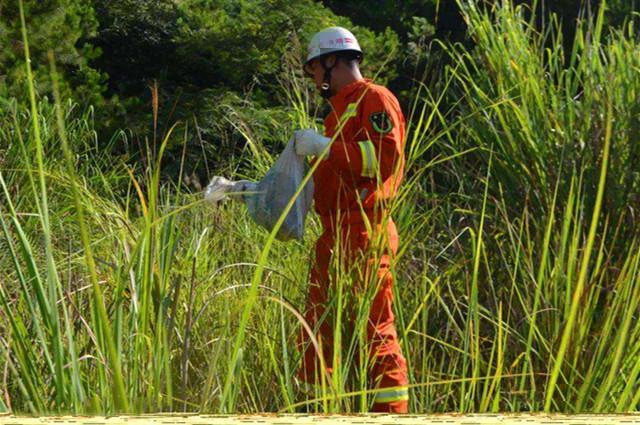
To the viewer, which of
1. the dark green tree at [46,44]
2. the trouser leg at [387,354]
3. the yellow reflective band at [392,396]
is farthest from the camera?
the dark green tree at [46,44]

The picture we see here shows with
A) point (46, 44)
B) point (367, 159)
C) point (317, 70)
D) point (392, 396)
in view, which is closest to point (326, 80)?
point (317, 70)

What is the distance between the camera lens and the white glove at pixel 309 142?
4.21m

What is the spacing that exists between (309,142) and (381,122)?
25 cm

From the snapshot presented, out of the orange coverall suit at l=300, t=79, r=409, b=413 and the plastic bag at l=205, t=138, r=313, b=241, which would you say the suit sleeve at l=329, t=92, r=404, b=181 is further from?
the plastic bag at l=205, t=138, r=313, b=241

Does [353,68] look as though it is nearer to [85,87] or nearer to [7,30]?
[7,30]

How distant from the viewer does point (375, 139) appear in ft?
13.9

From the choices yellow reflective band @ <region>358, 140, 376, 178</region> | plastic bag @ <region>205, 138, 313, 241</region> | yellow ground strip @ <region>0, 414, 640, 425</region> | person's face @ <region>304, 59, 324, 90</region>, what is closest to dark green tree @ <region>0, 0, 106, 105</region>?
person's face @ <region>304, 59, 324, 90</region>

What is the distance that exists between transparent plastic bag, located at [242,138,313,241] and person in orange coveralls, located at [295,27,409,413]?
7 centimetres

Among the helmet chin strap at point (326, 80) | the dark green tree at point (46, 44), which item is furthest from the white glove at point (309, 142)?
the dark green tree at point (46, 44)

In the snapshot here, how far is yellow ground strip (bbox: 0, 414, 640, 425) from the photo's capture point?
1.71 metres

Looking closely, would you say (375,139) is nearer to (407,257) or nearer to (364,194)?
(364,194)

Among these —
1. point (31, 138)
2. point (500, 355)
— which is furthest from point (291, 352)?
point (31, 138)

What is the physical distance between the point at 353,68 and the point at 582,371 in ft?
6.69

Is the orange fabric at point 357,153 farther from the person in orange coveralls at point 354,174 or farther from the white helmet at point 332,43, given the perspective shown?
the white helmet at point 332,43
